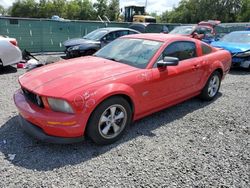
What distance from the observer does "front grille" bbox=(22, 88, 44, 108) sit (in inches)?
124

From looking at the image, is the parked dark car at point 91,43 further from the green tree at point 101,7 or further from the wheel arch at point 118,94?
the green tree at point 101,7

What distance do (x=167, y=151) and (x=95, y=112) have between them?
1123mm

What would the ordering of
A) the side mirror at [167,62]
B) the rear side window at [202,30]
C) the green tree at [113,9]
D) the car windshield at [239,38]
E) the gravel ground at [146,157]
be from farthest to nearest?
the green tree at [113,9], the rear side window at [202,30], the car windshield at [239,38], the side mirror at [167,62], the gravel ground at [146,157]

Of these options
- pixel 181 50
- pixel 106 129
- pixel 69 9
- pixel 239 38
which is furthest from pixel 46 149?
pixel 69 9

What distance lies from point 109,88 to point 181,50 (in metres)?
1.93

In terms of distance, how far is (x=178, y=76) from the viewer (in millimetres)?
4211

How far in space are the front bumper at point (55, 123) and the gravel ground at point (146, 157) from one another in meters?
0.30

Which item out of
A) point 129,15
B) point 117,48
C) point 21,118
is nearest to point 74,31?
point 117,48

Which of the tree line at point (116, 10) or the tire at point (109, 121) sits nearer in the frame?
the tire at point (109, 121)

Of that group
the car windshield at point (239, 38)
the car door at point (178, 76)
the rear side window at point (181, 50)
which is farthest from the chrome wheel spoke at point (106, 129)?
the car windshield at point (239, 38)

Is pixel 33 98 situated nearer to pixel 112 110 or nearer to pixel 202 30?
pixel 112 110

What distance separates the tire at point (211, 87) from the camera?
5.10 meters

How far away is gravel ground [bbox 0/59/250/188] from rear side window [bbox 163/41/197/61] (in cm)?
110

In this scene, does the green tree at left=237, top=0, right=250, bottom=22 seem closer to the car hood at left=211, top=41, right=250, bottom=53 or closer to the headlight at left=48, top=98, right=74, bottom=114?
the car hood at left=211, top=41, right=250, bottom=53
